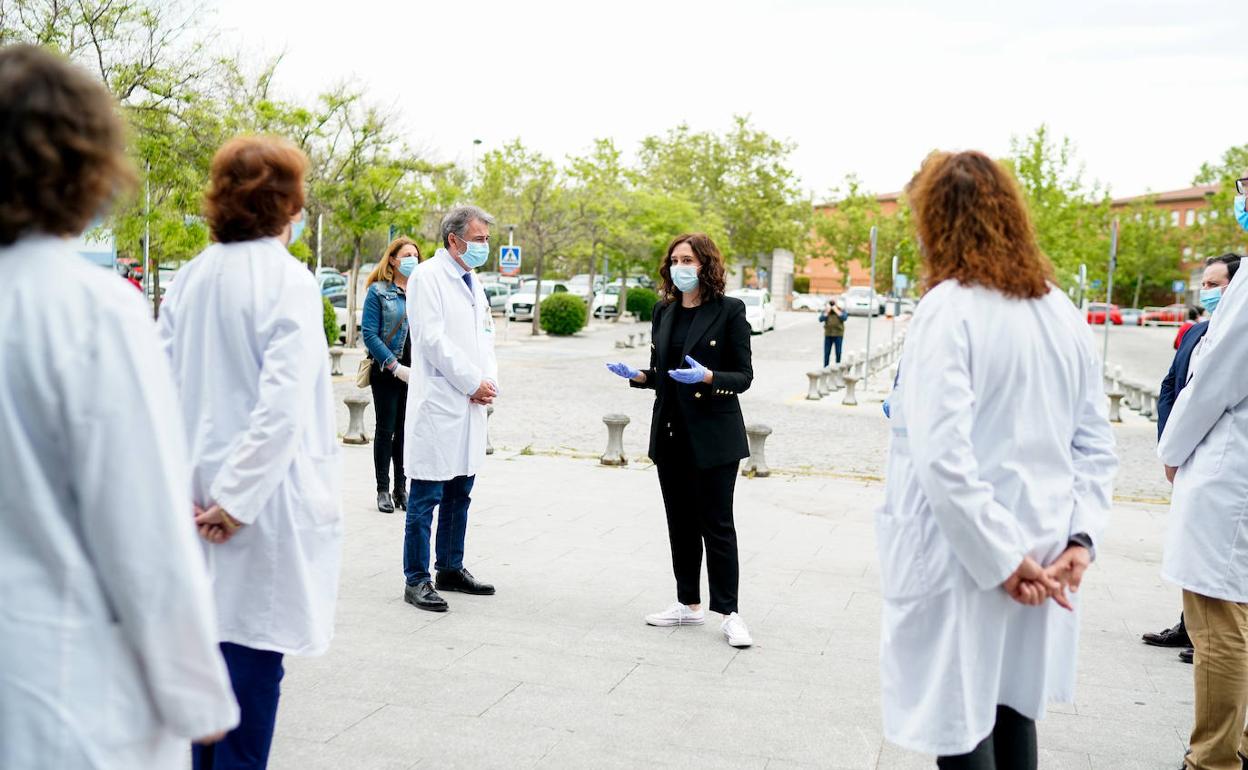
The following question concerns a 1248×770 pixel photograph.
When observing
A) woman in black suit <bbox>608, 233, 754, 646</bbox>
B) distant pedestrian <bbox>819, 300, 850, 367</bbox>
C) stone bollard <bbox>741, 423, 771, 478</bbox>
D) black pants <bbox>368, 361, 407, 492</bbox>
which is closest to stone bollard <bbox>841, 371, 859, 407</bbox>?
distant pedestrian <bbox>819, 300, 850, 367</bbox>

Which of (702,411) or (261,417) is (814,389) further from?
(261,417)

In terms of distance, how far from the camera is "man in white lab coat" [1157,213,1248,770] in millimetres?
3732

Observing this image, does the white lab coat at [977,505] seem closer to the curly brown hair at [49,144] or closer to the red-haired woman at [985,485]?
the red-haired woman at [985,485]

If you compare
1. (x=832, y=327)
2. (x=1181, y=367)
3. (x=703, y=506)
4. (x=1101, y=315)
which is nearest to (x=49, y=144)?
(x=703, y=506)

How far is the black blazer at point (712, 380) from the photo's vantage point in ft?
17.7

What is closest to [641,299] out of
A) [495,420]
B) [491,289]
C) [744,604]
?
[491,289]

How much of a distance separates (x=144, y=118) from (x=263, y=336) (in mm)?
18077

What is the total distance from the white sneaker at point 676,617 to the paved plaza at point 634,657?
0.29 ft

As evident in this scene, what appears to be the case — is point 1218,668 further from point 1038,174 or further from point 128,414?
point 1038,174

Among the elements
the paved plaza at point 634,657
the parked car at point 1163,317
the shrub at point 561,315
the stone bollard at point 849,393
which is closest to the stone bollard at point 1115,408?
the stone bollard at point 849,393

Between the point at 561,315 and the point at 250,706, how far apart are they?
111 feet

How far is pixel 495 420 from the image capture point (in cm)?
1528

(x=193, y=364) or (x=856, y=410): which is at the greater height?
(x=193, y=364)

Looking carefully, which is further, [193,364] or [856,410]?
[856,410]
